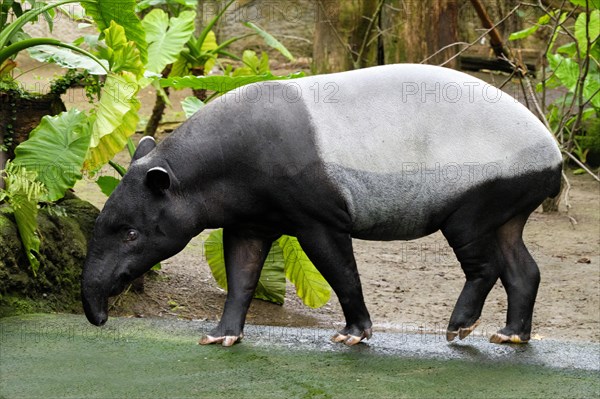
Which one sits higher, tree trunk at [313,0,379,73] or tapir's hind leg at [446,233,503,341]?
tree trunk at [313,0,379,73]

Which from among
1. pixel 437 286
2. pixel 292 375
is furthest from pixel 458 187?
pixel 437 286

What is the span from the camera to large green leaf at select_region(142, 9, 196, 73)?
8.49m

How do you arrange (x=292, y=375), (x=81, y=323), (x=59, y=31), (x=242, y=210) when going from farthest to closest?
1. (x=59, y=31)
2. (x=81, y=323)
3. (x=242, y=210)
4. (x=292, y=375)

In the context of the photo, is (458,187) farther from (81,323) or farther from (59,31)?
(59,31)

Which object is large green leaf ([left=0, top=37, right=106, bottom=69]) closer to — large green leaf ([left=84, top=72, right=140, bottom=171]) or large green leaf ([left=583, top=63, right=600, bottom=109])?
large green leaf ([left=84, top=72, right=140, bottom=171])

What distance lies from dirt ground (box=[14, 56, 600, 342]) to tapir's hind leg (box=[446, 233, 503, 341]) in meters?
1.85

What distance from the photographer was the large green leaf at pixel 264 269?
282 inches

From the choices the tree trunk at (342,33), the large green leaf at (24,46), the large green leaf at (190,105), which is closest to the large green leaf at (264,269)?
the large green leaf at (190,105)

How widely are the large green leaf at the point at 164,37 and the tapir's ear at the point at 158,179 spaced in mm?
3576

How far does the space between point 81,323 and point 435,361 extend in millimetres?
1974

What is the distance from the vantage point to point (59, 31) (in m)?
14.7

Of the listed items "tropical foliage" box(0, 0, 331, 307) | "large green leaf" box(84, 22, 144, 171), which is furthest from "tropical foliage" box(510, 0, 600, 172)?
"large green leaf" box(84, 22, 144, 171)

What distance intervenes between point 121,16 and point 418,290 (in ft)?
10.8

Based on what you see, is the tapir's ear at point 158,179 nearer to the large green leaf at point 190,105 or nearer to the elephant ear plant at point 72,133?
the elephant ear plant at point 72,133
